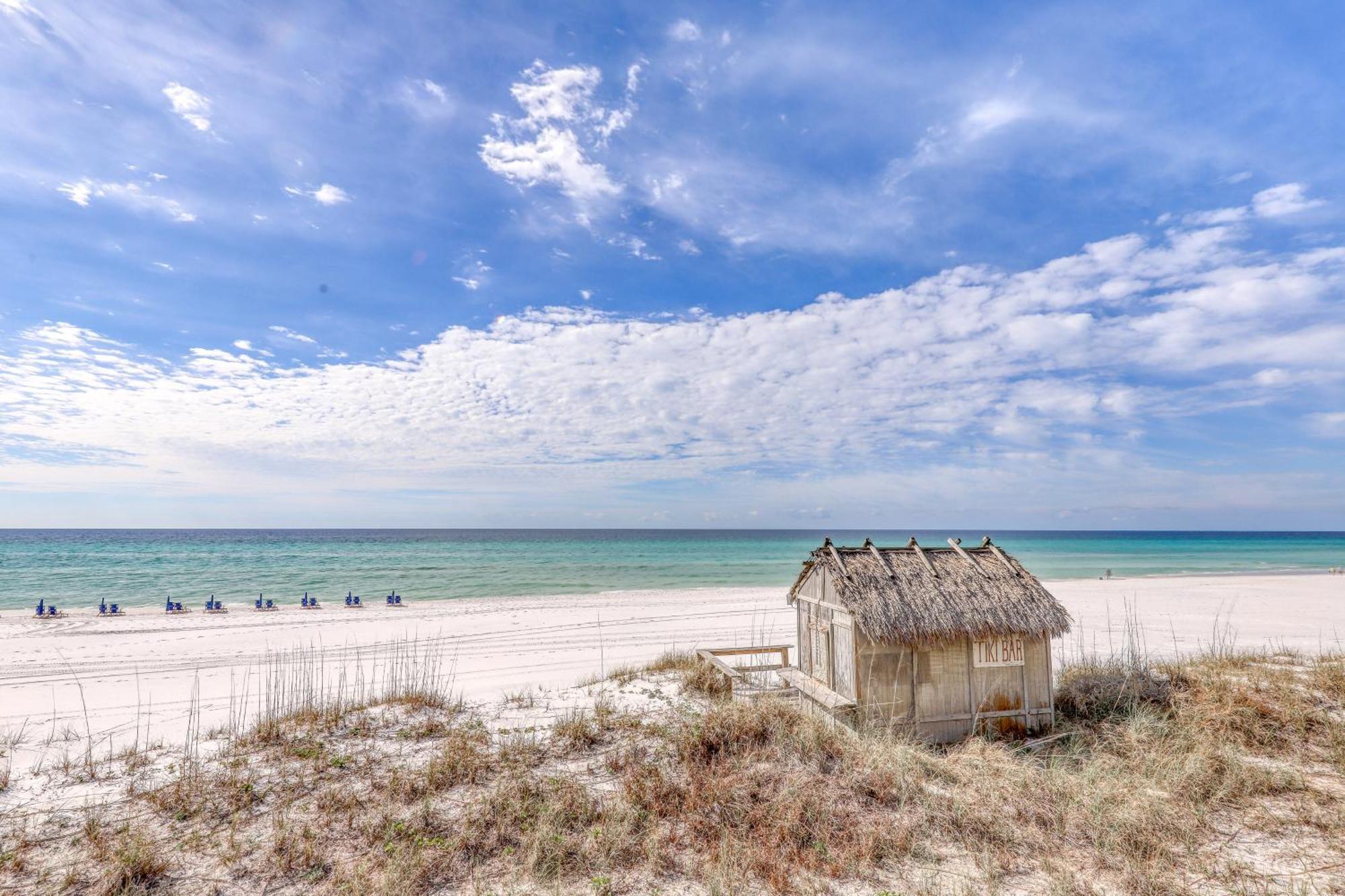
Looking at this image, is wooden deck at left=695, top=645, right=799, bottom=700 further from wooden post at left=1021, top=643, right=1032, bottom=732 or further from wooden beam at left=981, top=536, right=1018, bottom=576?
wooden beam at left=981, top=536, right=1018, bottom=576

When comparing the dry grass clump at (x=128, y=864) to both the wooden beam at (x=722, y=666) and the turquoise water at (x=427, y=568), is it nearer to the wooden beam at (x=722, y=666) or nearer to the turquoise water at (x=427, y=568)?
the wooden beam at (x=722, y=666)

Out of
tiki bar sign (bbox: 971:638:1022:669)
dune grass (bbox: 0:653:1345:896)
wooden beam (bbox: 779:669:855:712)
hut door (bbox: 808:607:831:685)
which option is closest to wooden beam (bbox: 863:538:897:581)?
hut door (bbox: 808:607:831:685)

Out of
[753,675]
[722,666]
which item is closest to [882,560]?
[722,666]

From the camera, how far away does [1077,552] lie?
7112 cm

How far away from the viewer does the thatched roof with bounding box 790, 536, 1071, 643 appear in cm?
835

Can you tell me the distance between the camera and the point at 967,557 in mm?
9453

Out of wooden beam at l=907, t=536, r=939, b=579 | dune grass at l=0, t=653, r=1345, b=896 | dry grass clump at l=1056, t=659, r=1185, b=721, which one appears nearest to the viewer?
dune grass at l=0, t=653, r=1345, b=896

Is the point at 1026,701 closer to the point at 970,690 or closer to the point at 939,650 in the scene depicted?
the point at 970,690

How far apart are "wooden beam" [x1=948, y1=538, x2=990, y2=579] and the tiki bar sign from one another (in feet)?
3.08

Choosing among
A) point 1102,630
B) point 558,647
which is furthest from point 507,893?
point 1102,630

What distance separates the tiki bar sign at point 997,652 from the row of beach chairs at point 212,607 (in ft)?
84.1

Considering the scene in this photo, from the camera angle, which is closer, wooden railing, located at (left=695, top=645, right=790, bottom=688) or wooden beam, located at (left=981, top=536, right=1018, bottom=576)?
wooden beam, located at (left=981, top=536, right=1018, bottom=576)

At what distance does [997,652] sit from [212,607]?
1171 inches

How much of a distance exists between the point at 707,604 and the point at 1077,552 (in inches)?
2497
